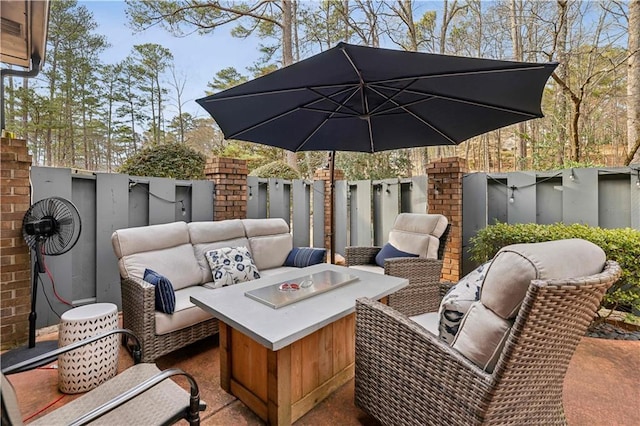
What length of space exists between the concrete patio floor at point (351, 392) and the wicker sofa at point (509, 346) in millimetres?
515

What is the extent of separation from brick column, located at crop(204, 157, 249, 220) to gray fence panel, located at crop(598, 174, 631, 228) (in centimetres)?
445

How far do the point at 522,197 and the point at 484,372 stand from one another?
341cm

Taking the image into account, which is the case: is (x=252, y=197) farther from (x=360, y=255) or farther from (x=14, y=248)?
(x=14, y=248)

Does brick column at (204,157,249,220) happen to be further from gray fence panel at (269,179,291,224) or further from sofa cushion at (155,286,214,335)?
sofa cushion at (155,286,214,335)

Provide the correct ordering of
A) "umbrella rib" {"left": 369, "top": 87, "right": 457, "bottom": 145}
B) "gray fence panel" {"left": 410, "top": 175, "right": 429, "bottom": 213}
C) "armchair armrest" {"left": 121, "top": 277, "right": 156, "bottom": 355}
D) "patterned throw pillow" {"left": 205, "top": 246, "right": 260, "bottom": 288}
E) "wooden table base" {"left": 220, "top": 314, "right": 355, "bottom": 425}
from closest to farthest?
"wooden table base" {"left": 220, "top": 314, "right": 355, "bottom": 425} < "armchair armrest" {"left": 121, "top": 277, "right": 156, "bottom": 355} < "umbrella rib" {"left": 369, "top": 87, "right": 457, "bottom": 145} < "patterned throw pillow" {"left": 205, "top": 246, "right": 260, "bottom": 288} < "gray fence panel" {"left": 410, "top": 175, "right": 429, "bottom": 213}

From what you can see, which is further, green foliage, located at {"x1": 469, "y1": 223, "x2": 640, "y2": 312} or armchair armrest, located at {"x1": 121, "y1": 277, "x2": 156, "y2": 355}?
green foliage, located at {"x1": 469, "y1": 223, "x2": 640, "y2": 312}

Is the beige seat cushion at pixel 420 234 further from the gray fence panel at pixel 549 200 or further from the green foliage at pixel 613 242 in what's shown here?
the gray fence panel at pixel 549 200

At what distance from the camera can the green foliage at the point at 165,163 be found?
4.43 metres

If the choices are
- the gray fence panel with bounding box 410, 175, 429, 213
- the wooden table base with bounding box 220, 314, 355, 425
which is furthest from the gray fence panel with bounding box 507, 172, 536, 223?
the wooden table base with bounding box 220, 314, 355, 425

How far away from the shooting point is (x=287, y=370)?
1.67m

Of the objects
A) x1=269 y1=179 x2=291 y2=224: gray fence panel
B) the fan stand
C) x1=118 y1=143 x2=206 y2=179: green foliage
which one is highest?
x1=118 y1=143 x2=206 y2=179: green foliage

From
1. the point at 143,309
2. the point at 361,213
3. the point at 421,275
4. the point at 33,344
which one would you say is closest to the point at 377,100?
the point at 421,275

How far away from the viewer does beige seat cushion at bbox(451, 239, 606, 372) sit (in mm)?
1122

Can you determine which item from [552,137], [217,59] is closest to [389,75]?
[552,137]
